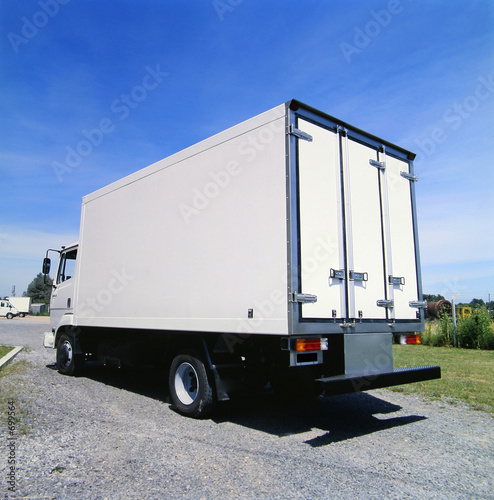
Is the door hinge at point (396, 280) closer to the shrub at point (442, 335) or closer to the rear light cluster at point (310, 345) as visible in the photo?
the rear light cluster at point (310, 345)

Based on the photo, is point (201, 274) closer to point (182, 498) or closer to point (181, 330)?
point (181, 330)

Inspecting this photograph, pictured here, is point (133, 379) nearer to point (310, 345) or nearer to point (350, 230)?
point (310, 345)

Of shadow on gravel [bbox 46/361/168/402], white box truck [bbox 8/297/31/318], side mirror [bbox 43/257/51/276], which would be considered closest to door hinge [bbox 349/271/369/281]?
shadow on gravel [bbox 46/361/168/402]

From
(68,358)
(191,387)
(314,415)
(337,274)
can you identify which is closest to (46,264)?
(68,358)

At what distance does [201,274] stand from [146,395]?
2755 millimetres

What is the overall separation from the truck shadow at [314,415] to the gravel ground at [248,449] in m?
0.02

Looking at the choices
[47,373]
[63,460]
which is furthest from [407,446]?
[47,373]

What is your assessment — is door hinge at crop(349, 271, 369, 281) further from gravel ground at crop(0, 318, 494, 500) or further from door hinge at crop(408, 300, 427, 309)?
gravel ground at crop(0, 318, 494, 500)

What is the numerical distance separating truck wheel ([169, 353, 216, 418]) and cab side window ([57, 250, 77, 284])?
4.23 meters

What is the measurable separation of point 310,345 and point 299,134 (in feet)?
7.47

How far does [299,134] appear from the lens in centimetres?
480

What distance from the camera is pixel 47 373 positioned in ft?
29.0

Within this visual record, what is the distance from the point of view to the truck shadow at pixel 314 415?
5.18 metres

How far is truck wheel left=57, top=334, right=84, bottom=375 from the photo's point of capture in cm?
848
